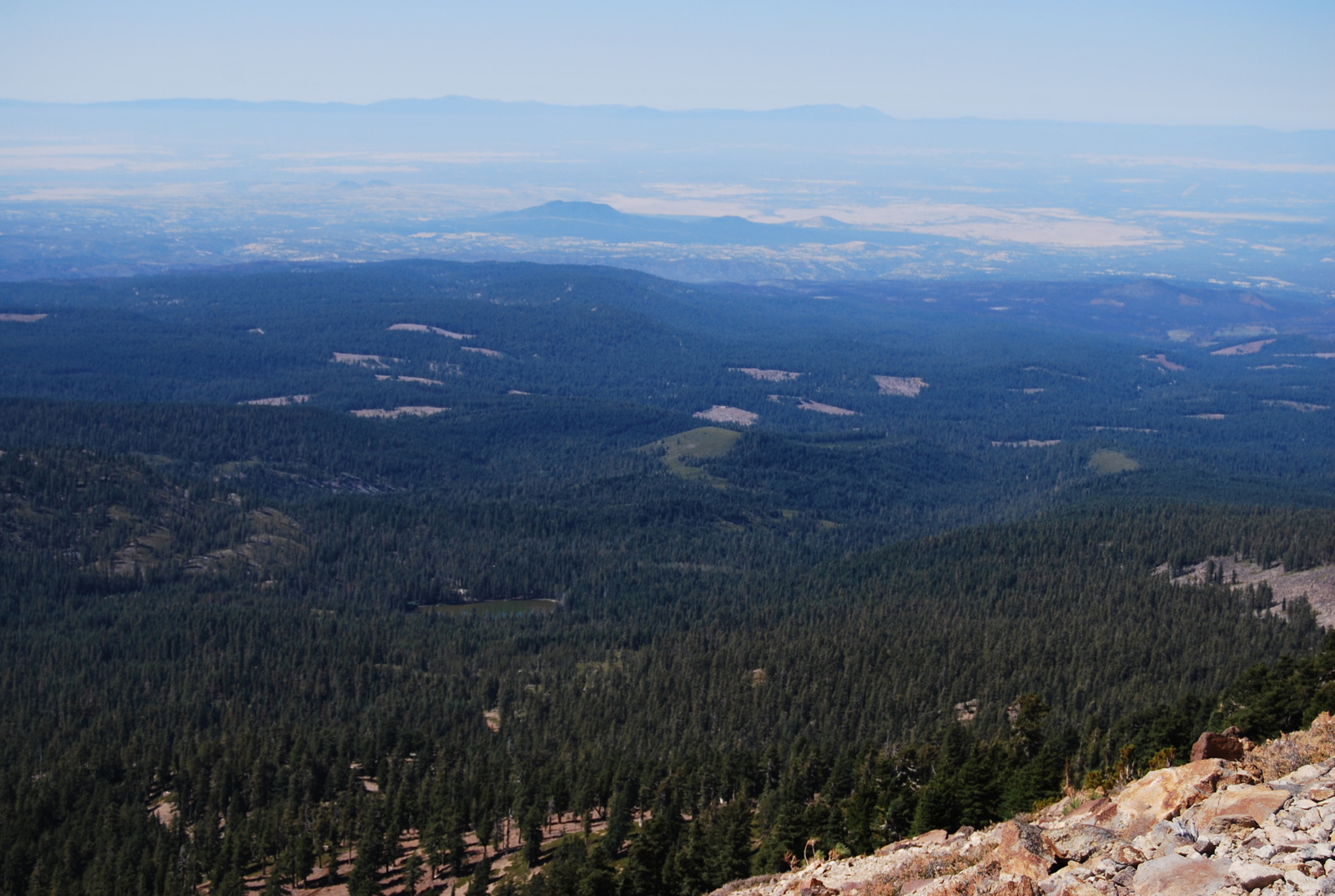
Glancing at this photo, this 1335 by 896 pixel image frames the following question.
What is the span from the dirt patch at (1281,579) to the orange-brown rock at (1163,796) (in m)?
102

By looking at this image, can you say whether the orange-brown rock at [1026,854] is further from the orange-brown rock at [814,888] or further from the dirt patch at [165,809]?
the dirt patch at [165,809]

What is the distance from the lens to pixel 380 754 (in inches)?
3979

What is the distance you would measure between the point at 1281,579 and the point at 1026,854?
122 m

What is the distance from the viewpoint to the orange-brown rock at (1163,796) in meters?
30.4

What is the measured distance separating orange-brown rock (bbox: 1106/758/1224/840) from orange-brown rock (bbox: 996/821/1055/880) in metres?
1.96

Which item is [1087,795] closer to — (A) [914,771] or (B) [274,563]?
(A) [914,771]

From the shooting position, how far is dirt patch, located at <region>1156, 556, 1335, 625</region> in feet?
420

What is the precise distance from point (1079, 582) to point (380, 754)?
81996 mm

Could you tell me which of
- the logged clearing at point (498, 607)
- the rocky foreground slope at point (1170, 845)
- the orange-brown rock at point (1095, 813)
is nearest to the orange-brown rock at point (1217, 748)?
the rocky foreground slope at point (1170, 845)

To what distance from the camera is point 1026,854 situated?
2945 cm

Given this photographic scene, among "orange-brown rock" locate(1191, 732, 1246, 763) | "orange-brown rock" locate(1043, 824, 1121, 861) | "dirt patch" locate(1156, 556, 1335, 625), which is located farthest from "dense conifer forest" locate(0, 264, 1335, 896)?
"orange-brown rock" locate(1043, 824, 1121, 861)

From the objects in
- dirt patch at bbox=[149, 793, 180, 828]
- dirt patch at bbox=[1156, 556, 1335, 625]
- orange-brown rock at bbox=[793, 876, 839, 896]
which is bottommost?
dirt patch at bbox=[149, 793, 180, 828]

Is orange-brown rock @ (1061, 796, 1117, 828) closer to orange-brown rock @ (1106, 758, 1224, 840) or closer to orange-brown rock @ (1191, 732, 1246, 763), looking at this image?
orange-brown rock @ (1106, 758, 1224, 840)

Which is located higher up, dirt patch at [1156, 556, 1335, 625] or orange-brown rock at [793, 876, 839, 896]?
orange-brown rock at [793, 876, 839, 896]
